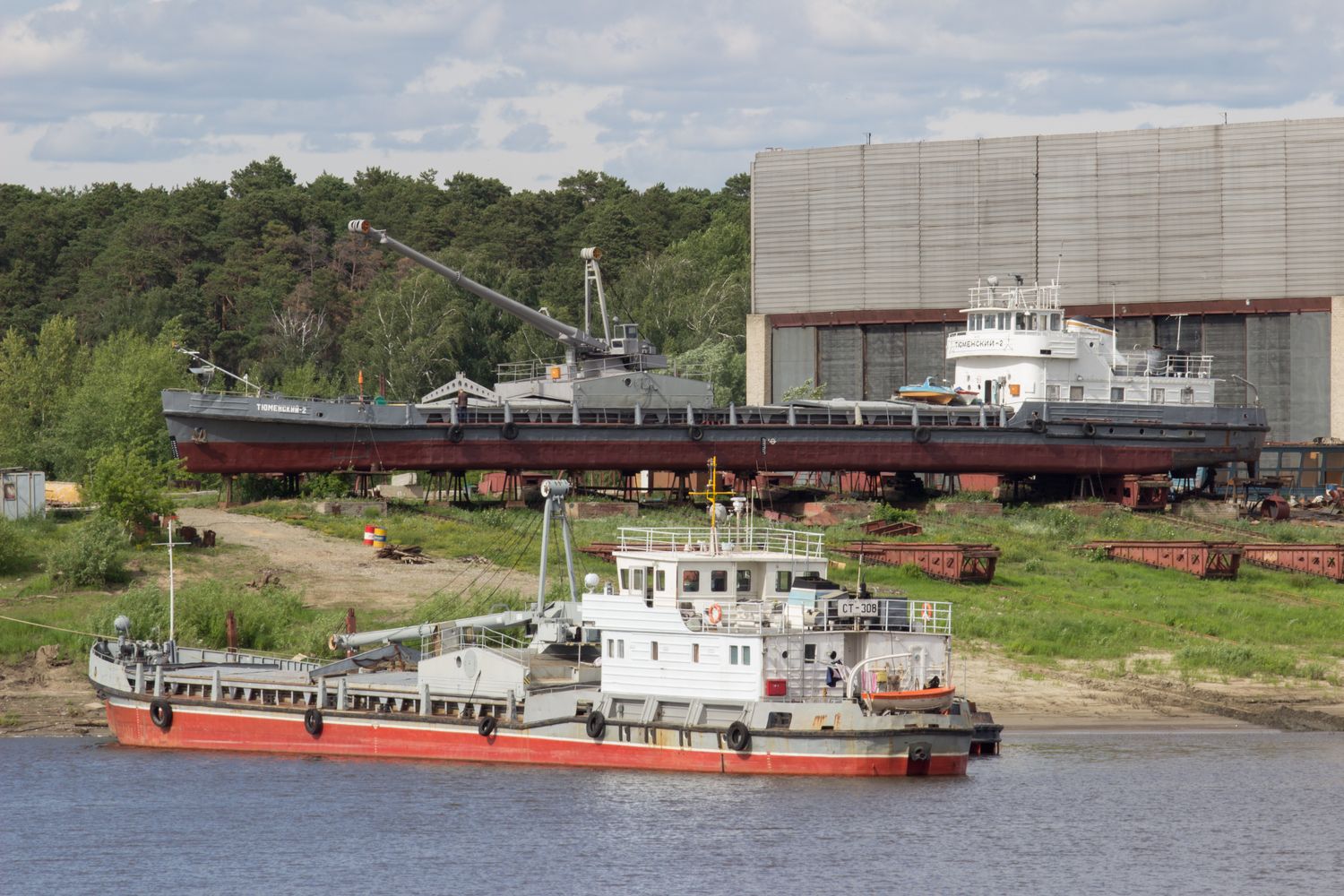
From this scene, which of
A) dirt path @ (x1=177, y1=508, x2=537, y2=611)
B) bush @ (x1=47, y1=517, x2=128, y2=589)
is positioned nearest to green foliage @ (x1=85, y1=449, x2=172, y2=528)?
dirt path @ (x1=177, y1=508, x2=537, y2=611)

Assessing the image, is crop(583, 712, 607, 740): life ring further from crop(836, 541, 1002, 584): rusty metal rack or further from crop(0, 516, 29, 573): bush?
crop(0, 516, 29, 573): bush

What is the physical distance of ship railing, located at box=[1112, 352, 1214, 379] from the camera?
7894 cm

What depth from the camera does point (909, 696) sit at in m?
37.4

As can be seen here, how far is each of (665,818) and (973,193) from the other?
6245cm

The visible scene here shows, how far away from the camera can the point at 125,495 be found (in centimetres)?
5916

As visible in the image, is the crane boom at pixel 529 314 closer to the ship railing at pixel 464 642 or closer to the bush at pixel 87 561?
the bush at pixel 87 561

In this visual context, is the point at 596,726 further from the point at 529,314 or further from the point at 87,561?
the point at 529,314

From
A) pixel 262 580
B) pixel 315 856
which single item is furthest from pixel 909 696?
pixel 262 580

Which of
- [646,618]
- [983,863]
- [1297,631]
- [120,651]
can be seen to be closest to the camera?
[983,863]

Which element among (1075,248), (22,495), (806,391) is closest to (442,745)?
(22,495)

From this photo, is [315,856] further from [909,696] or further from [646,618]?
[909,696]

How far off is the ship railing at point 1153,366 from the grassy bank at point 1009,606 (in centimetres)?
1626

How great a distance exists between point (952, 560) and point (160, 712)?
2400cm

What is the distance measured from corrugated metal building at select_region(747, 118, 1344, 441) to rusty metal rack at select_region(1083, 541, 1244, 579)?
29.2m
